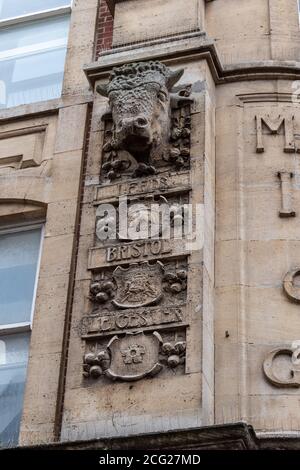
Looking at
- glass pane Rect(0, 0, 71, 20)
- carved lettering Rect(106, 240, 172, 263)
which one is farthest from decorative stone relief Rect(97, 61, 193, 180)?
glass pane Rect(0, 0, 71, 20)

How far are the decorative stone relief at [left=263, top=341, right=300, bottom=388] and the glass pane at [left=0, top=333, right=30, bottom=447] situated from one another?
2377 millimetres

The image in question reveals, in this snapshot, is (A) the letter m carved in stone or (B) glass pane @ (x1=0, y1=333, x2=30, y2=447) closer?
(B) glass pane @ (x1=0, y1=333, x2=30, y2=447)

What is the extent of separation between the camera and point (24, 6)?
13641 millimetres

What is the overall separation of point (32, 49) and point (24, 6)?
824 millimetres

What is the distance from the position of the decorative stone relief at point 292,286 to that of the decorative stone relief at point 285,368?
1.45 feet

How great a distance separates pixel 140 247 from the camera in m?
9.66

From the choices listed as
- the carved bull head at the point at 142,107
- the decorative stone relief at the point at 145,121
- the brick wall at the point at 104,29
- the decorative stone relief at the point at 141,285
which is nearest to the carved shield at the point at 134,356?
the decorative stone relief at the point at 141,285

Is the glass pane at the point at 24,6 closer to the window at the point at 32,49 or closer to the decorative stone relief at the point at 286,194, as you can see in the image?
the window at the point at 32,49

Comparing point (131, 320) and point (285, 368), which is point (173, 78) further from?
point (285, 368)

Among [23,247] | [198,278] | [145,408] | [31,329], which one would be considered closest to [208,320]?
[198,278]

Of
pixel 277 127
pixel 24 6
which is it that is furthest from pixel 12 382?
pixel 24 6

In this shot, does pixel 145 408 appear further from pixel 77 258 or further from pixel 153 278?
pixel 77 258

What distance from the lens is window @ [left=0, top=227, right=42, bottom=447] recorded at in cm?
994

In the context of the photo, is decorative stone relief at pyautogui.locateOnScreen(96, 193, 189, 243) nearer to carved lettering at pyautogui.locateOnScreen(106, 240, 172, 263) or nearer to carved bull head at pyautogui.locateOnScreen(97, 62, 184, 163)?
carved lettering at pyautogui.locateOnScreen(106, 240, 172, 263)
